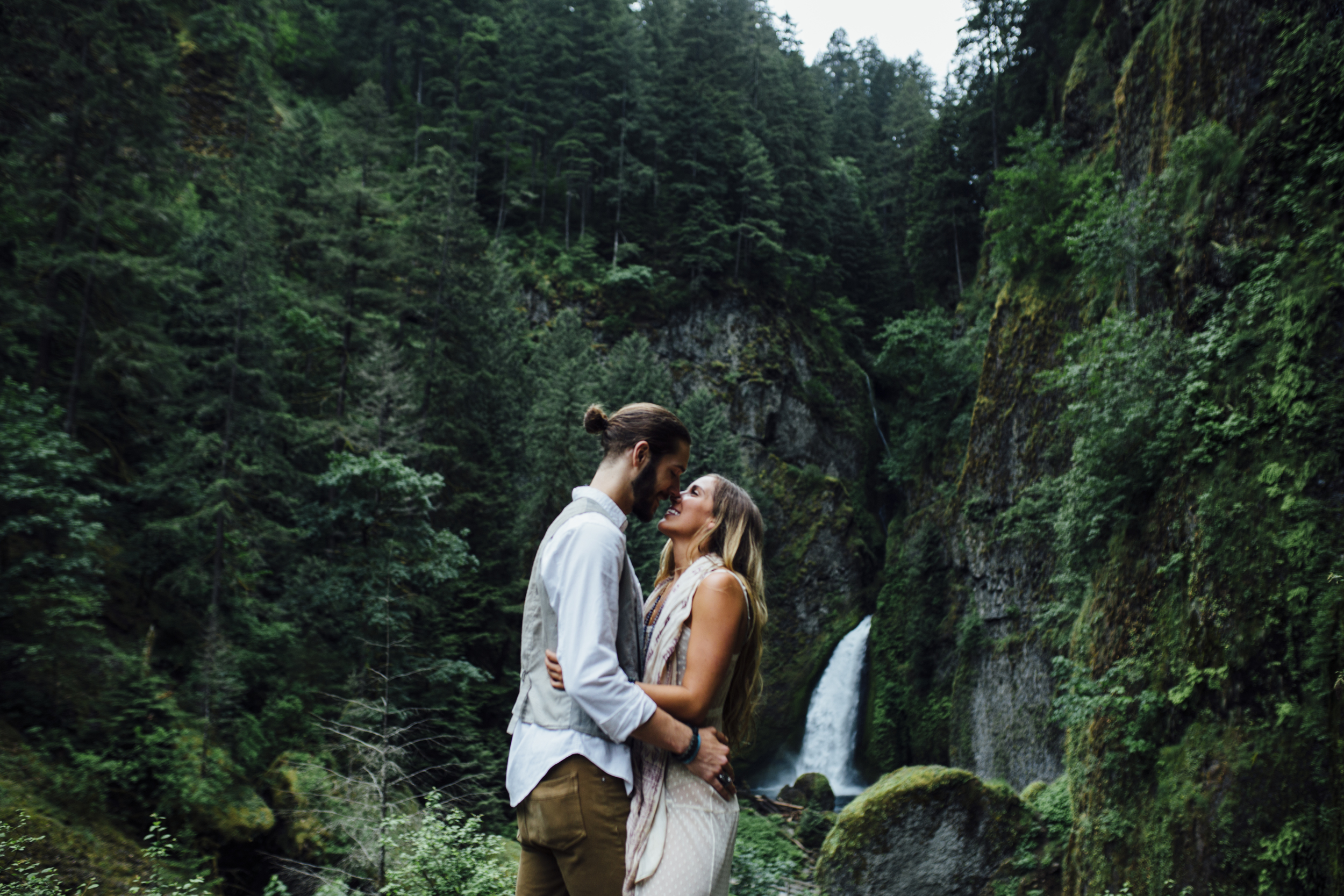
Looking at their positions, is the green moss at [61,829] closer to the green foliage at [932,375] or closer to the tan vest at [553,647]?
the tan vest at [553,647]

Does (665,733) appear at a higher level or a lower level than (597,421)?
lower

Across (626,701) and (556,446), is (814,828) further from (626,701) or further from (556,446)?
(626,701)

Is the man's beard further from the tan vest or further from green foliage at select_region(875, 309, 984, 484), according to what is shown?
green foliage at select_region(875, 309, 984, 484)

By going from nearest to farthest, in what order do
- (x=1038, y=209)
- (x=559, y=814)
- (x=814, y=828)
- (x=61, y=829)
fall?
(x=559, y=814)
(x=61, y=829)
(x=1038, y=209)
(x=814, y=828)

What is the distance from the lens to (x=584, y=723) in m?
2.29

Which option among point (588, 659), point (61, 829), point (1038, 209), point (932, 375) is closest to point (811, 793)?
point (932, 375)

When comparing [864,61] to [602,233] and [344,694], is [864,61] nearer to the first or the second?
[602,233]

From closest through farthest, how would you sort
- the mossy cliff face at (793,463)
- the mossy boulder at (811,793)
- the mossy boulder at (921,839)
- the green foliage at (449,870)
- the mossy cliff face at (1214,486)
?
1. the mossy cliff face at (1214,486)
2. the green foliage at (449,870)
3. the mossy boulder at (921,839)
4. the mossy boulder at (811,793)
5. the mossy cliff face at (793,463)

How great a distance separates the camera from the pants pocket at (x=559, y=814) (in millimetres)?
2258

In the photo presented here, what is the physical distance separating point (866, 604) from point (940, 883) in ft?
64.6

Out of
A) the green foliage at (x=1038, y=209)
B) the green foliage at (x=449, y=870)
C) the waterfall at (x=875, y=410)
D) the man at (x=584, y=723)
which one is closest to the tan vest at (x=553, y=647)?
the man at (x=584, y=723)

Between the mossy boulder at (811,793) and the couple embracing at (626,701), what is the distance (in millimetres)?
19633

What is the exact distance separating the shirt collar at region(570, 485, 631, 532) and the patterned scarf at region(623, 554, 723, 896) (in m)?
0.30

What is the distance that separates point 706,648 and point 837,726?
23809 millimetres
